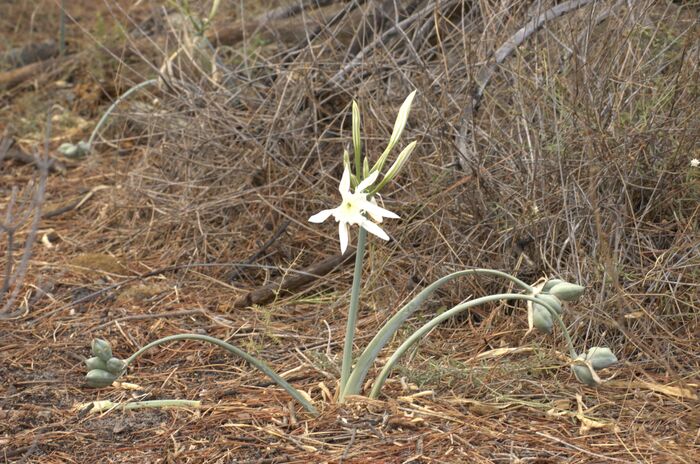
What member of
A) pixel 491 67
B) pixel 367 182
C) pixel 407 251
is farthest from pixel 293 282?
pixel 367 182

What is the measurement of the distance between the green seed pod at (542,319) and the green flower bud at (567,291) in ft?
0.17

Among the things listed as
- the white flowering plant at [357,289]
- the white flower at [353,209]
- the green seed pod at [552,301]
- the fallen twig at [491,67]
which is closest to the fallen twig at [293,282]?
the fallen twig at [491,67]

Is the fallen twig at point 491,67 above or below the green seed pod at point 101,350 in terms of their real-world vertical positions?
above

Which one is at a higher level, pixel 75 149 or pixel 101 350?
pixel 101 350

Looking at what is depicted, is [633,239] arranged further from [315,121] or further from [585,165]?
[315,121]

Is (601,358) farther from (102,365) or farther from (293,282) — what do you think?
(293,282)

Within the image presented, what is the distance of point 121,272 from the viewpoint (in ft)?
12.6

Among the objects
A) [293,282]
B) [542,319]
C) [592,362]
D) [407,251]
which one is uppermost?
[542,319]

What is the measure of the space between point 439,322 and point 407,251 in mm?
1079

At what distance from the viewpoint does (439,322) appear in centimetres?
236

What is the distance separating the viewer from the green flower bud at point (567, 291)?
227 centimetres

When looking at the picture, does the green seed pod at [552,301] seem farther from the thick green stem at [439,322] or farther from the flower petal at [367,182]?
the flower petal at [367,182]

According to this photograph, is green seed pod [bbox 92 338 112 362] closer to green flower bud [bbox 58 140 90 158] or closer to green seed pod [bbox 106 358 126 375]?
green seed pod [bbox 106 358 126 375]

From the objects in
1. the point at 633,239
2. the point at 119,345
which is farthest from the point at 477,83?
the point at 119,345
